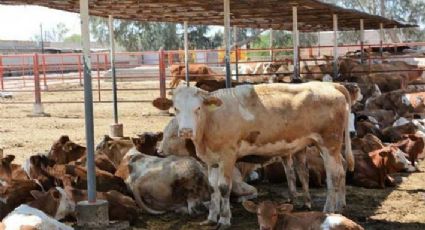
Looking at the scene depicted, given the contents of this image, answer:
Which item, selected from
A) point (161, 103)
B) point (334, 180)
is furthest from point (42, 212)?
point (334, 180)

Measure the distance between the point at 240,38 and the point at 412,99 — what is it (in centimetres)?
4448

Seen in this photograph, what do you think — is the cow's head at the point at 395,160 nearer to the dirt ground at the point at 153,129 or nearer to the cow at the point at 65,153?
the dirt ground at the point at 153,129

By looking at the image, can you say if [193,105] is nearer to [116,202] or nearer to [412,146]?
[116,202]

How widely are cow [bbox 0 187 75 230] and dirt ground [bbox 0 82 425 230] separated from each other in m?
0.88

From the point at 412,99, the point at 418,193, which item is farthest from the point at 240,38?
the point at 418,193

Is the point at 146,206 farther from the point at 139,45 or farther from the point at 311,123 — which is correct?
the point at 139,45

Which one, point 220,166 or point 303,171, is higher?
point 220,166

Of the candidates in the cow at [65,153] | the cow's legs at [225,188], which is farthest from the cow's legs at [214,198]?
the cow at [65,153]

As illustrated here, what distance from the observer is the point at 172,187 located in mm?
7473

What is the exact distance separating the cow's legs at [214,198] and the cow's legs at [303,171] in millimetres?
1316

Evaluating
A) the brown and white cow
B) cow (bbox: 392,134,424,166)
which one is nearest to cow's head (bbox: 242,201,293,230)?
the brown and white cow

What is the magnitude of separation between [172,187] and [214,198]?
0.66 meters

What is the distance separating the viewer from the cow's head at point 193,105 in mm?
6617

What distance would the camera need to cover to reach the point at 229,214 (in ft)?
22.5
